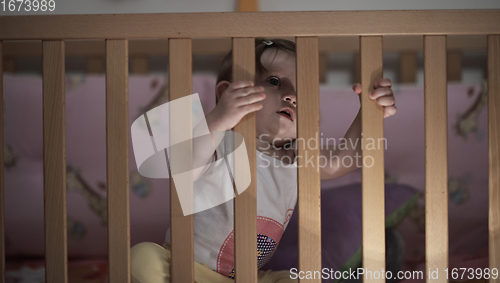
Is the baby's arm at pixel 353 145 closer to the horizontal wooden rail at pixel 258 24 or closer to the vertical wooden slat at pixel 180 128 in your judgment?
the horizontal wooden rail at pixel 258 24

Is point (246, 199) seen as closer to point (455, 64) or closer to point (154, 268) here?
point (154, 268)

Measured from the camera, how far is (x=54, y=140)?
60 centimetres

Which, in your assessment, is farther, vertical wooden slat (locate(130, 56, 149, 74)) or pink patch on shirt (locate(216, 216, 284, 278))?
vertical wooden slat (locate(130, 56, 149, 74))

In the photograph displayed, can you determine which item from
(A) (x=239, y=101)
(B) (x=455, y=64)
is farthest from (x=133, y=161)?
(B) (x=455, y=64)

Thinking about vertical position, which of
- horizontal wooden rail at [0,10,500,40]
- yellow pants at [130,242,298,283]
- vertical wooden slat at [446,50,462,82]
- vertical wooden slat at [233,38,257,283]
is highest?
vertical wooden slat at [446,50,462,82]

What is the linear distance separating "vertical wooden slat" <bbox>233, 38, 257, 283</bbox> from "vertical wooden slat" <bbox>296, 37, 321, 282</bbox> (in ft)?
0.23

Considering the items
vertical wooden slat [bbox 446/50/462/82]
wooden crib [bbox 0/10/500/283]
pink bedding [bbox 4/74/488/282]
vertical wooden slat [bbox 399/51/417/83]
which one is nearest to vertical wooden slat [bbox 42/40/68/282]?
wooden crib [bbox 0/10/500/283]

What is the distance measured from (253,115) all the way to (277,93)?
0.25m

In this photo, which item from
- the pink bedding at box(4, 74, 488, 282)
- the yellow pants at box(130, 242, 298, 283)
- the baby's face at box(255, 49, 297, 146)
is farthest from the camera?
the pink bedding at box(4, 74, 488, 282)

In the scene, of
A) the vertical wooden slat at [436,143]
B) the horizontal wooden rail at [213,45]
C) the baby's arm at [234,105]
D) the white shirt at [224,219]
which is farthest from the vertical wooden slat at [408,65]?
the baby's arm at [234,105]

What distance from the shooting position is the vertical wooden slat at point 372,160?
0.60 metres

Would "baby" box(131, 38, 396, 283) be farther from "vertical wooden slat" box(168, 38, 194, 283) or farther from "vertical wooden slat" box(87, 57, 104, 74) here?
"vertical wooden slat" box(87, 57, 104, 74)

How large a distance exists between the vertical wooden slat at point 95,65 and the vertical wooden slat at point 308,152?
108cm

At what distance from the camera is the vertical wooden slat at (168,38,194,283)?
0.59m
